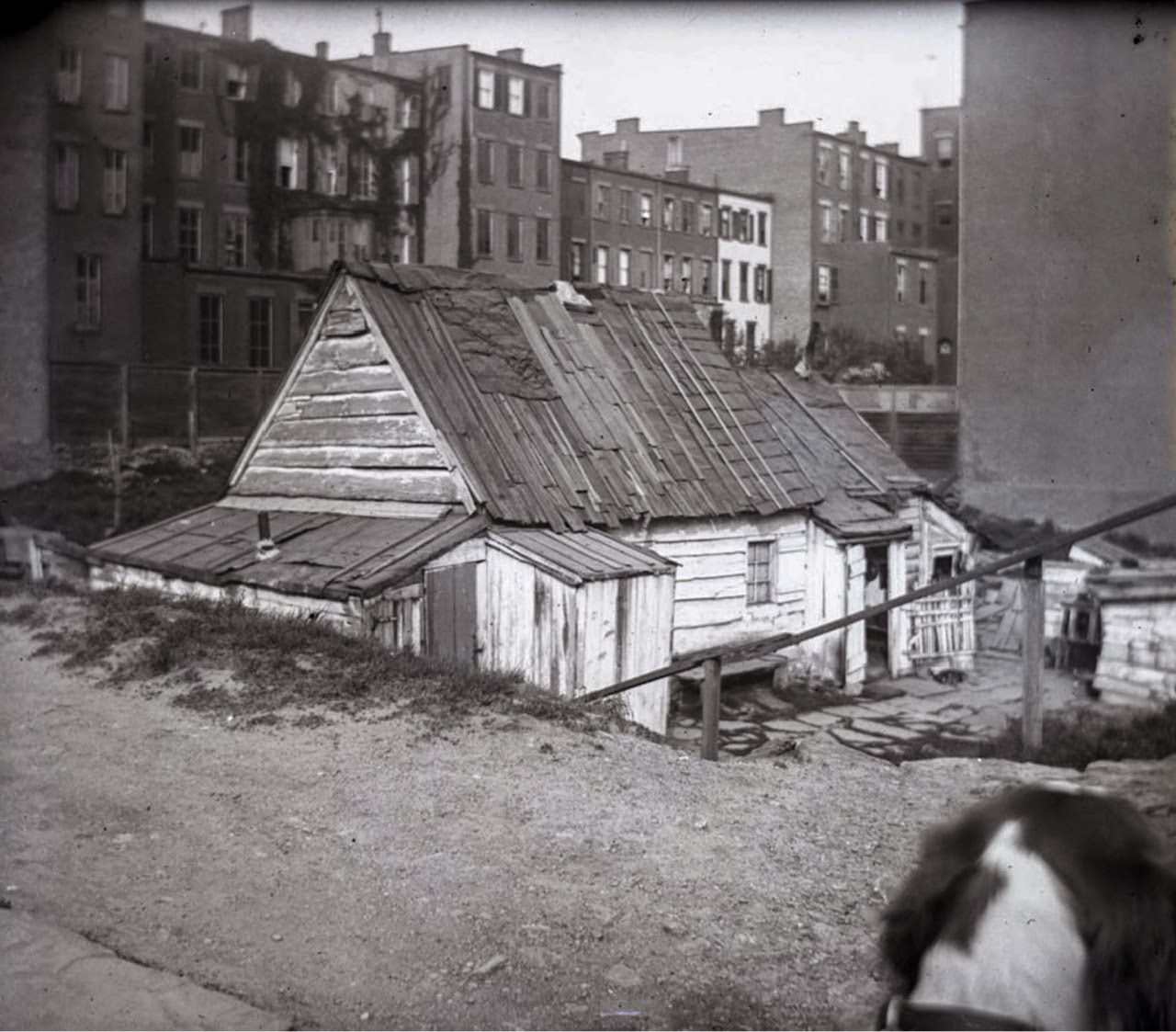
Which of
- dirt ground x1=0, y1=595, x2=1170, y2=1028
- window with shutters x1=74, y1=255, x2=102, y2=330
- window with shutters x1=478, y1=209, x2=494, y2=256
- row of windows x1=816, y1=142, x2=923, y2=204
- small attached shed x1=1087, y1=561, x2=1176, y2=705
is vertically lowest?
small attached shed x1=1087, y1=561, x2=1176, y2=705

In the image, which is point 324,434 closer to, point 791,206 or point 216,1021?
point 216,1021

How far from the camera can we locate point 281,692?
27.8ft

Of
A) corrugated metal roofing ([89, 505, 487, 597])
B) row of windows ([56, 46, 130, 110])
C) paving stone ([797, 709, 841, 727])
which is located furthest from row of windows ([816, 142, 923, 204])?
corrugated metal roofing ([89, 505, 487, 597])

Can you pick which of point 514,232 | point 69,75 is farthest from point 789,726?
point 69,75

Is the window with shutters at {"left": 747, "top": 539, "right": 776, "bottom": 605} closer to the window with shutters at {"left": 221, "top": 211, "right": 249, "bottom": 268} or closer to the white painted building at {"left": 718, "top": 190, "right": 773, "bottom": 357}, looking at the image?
the window with shutters at {"left": 221, "top": 211, "right": 249, "bottom": 268}

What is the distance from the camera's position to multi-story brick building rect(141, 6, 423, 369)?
31.1 meters

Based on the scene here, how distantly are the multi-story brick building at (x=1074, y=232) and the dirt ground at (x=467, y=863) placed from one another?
13.5ft

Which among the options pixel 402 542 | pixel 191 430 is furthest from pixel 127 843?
pixel 191 430

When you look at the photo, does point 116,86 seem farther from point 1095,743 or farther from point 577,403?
point 1095,743

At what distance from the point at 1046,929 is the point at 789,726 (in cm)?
1238

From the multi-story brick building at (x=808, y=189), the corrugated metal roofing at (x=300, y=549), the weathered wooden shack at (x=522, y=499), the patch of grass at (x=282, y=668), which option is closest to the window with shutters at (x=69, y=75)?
the weathered wooden shack at (x=522, y=499)

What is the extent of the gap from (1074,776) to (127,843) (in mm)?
5495

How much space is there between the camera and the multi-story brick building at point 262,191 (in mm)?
31141

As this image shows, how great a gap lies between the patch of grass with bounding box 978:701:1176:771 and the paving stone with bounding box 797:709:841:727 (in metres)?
2.73
